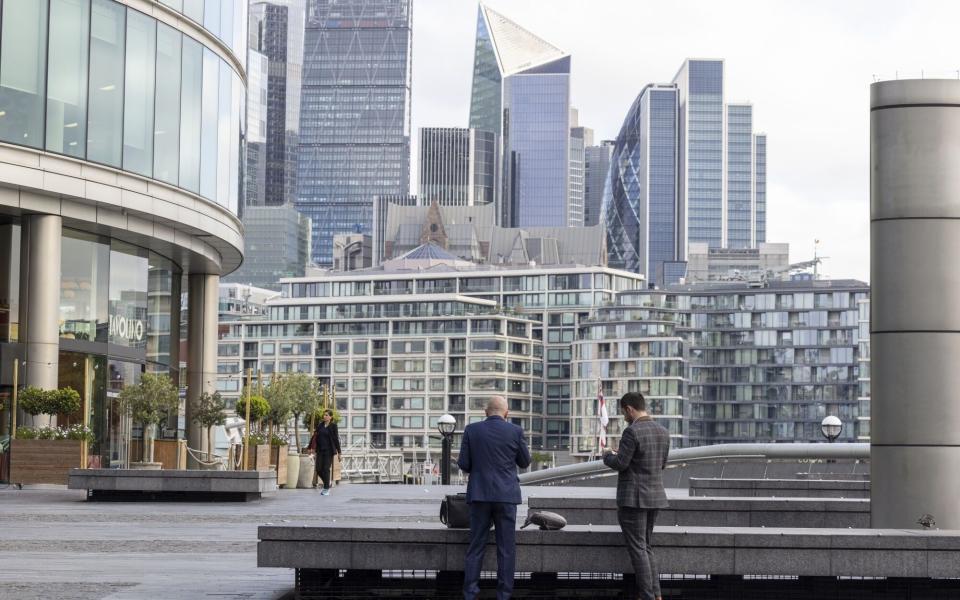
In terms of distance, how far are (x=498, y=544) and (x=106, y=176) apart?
A: 1078 inches

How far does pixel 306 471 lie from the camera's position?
38.5 meters

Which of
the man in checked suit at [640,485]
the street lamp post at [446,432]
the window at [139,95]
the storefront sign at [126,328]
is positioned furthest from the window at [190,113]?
the man in checked suit at [640,485]

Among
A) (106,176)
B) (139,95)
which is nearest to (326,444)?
(106,176)

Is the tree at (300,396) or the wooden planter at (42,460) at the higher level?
the tree at (300,396)

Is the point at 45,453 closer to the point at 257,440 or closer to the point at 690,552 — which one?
the point at 257,440

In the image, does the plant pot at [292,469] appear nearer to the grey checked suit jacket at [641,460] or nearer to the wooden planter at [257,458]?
the wooden planter at [257,458]

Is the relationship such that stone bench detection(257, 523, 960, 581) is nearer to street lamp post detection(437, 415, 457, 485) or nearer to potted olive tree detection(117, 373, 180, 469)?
potted olive tree detection(117, 373, 180, 469)

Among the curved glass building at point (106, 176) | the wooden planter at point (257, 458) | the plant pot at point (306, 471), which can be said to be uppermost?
the curved glass building at point (106, 176)

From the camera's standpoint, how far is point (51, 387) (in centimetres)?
3684

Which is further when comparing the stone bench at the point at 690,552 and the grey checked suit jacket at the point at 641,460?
the grey checked suit jacket at the point at 641,460

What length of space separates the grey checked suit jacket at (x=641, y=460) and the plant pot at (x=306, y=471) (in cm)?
2605

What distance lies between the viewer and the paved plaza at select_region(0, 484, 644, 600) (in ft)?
43.4

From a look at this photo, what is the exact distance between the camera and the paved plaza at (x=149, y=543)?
13234 millimetres

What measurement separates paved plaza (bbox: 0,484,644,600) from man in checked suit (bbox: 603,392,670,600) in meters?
2.97
